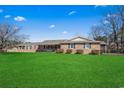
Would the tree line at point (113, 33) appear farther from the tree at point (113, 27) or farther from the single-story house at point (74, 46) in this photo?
the single-story house at point (74, 46)

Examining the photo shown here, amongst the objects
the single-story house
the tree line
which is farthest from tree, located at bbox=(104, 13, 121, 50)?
the single-story house

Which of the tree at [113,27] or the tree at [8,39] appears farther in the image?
the tree at [8,39]

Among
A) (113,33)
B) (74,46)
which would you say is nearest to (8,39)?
(74,46)

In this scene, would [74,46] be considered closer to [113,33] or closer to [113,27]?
[113,33]

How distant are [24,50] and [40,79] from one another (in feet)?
39.6

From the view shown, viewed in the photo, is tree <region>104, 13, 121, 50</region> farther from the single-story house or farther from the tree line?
the single-story house

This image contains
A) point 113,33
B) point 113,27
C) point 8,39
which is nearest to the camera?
point 113,27

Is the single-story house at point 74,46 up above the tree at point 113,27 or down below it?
below

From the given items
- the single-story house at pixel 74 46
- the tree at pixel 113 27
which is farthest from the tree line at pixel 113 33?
the single-story house at pixel 74 46

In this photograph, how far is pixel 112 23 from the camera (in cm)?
1392
